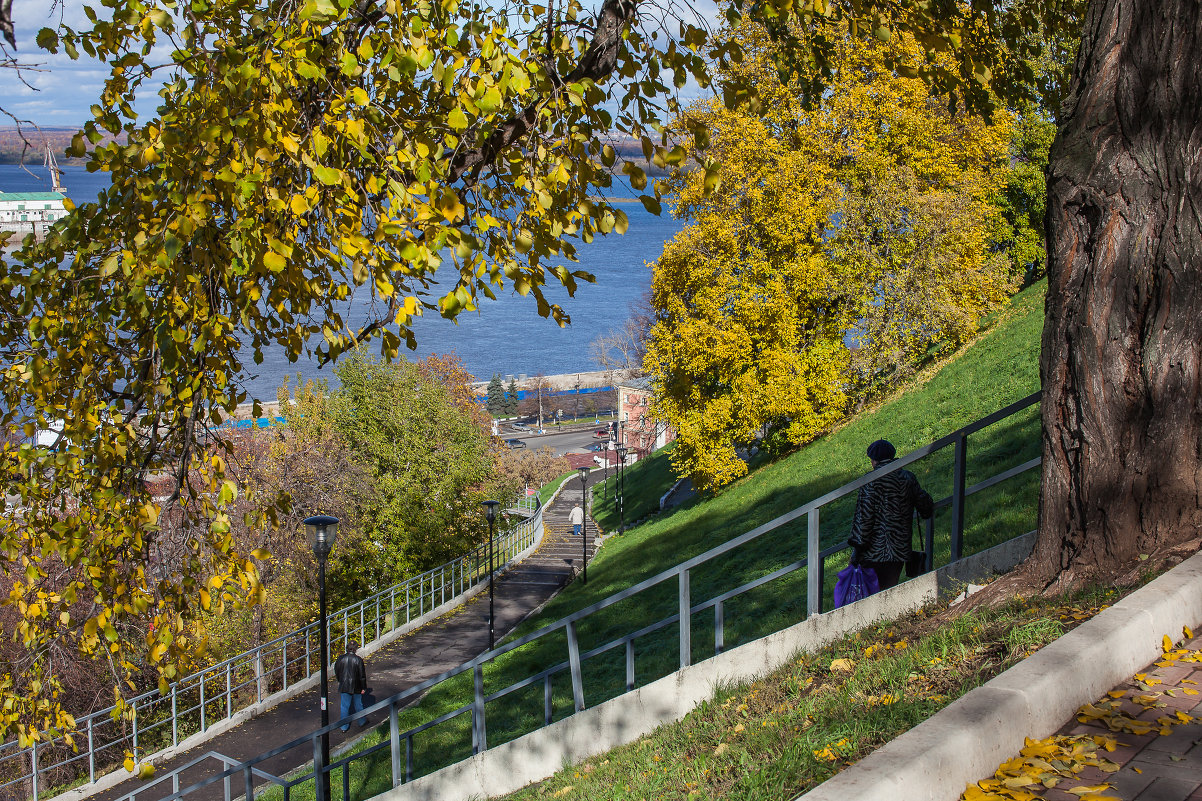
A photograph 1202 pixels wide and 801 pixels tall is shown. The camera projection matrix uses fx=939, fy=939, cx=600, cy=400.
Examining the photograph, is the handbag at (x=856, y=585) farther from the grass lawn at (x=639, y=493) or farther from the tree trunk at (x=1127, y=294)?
the grass lawn at (x=639, y=493)

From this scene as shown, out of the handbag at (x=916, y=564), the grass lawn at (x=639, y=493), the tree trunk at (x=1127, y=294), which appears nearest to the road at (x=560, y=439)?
the grass lawn at (x=639, y=493)

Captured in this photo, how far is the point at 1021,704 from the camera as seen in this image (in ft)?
9.87

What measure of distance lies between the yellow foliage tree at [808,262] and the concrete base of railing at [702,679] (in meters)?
16.5

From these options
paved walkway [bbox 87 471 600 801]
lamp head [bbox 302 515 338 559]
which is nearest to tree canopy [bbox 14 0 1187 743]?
paved walkway [bbox 87 471 600 801]

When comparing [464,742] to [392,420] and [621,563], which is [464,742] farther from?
[392,420]

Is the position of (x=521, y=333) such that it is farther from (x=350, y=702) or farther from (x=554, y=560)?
(x=350, y=702)

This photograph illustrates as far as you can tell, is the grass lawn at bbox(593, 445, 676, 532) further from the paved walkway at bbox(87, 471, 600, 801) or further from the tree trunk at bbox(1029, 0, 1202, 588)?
the tree trunk at bbox(1029, 0, 1202, 588)

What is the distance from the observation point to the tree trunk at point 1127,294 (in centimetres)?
441

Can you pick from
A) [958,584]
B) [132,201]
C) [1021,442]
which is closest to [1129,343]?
[958,584]

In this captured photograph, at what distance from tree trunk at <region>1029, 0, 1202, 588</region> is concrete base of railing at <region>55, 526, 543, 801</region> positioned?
305 inches

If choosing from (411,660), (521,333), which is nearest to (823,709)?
(411,660)

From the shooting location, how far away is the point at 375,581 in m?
28.1

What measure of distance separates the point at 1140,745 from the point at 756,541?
11.6m

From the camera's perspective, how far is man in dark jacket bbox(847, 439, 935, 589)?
5789mm
